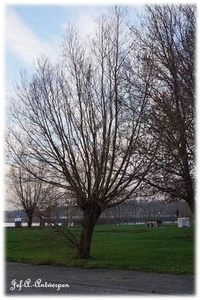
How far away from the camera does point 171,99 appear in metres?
13.1

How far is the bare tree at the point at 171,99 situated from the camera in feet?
40.4

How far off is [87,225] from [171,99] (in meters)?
5.37

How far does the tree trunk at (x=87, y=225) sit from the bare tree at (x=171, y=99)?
2.05 meters

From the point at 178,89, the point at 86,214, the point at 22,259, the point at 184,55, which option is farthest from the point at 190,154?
the point at 22,259

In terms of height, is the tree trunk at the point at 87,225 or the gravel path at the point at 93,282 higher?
the tree trunk at the point at 87,225

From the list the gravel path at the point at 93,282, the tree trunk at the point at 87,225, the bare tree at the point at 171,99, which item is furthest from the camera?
the tree trunk at the point at 87,225

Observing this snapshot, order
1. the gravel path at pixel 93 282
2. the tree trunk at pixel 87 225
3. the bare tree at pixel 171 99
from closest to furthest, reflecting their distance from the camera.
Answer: the gravel path at pixel 93 282, the bare tree at pixel 171 99, the tree trunk at pixel 87 225

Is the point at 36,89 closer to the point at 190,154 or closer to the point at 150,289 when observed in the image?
the point at 190,154

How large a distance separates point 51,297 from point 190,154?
21.3ft

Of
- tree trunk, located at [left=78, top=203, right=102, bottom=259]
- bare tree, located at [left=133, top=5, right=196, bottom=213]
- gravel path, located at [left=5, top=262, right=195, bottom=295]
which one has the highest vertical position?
bare tree, located at [left=133, top=5, right=196, bottom=213]

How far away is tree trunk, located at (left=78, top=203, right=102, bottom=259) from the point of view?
50.5 ft

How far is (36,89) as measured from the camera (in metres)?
15.4

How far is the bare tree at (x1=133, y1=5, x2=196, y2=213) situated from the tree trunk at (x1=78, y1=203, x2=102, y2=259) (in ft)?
6.72

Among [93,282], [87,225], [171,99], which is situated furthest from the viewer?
[87,225]
